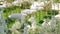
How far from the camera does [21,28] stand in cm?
147

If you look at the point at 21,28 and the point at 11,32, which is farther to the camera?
the point at 21,28

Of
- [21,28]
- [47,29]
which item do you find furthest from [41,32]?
[21,28]

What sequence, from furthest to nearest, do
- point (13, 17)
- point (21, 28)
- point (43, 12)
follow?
point (43, 12) → point (13, 17) → point (21, 28)

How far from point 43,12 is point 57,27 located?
6.12 ft

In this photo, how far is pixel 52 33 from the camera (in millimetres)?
1217

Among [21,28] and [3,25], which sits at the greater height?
[3,25]

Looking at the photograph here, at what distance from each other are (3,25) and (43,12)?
2.05m

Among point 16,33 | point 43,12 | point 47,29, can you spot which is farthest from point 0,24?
point 43,12

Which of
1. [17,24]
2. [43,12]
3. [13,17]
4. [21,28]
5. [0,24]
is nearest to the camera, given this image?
[0,24]

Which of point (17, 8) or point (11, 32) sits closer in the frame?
point (11, 32)

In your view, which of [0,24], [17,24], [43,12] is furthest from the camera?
[43,12]

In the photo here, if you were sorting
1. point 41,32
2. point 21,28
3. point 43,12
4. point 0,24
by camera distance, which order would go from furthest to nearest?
point 43,12 → point 21,28 → point 41,32 → point 0,24

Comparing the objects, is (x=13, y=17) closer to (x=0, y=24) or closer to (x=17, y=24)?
(x=17, y=24)

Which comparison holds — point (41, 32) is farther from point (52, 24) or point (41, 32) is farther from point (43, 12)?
point (43, 12)
